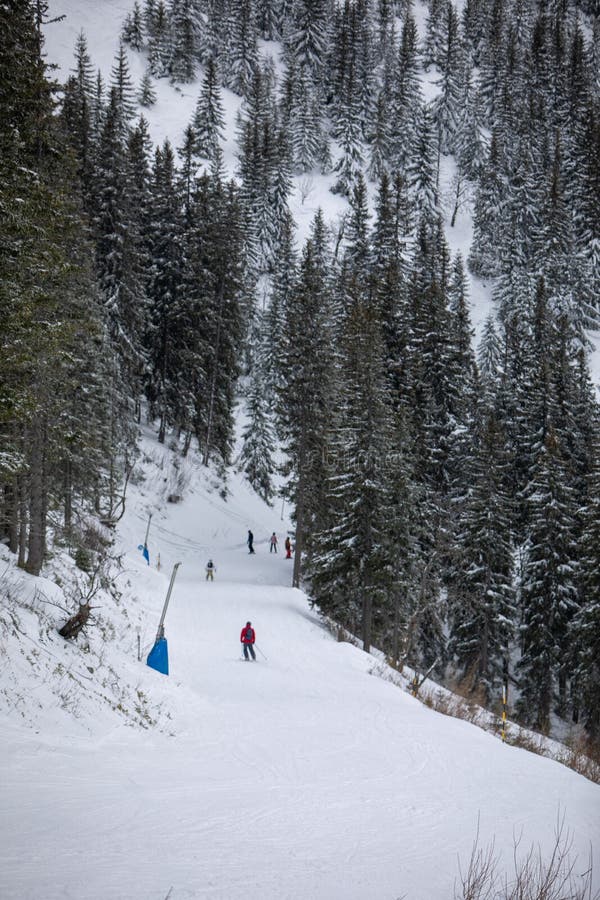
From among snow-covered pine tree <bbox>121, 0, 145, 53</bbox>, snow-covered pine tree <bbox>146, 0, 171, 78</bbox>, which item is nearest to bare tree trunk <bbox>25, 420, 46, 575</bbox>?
snow-covered pine tree <bbox>146, 0, 171, 78</bbox>

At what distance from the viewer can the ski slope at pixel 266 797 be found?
3830 millimetres

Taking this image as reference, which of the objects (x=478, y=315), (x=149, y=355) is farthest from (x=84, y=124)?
(x=478, y=315)

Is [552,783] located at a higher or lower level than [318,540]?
lower

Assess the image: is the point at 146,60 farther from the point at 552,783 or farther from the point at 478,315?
the point at 552,783

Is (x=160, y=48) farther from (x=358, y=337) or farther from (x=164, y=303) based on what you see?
(x=358, y=337)

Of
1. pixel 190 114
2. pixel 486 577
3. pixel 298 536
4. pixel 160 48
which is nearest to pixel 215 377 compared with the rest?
pixel 298 536

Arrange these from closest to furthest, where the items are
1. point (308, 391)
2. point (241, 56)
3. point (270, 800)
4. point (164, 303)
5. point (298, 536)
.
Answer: point (270, 800) < point (298, 536) < point (308, 391) < point (164, 303) < point (241, 56)

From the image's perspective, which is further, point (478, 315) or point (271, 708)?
point (478, 315)

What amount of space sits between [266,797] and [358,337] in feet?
87.2

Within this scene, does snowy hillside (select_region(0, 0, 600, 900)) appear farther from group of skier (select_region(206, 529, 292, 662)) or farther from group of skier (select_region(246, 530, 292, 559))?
group of skier (select_region(246, 530, 292, 559))

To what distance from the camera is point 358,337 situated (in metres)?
30.5

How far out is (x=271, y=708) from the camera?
1172cm

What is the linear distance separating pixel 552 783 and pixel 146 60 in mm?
110069

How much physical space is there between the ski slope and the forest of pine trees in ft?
19.3
